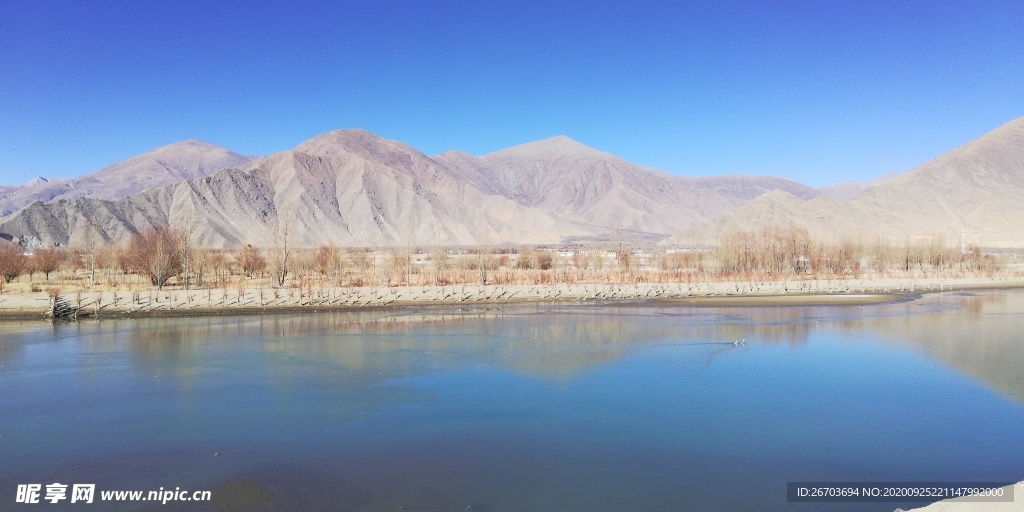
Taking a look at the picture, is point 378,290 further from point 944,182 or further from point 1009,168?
point 1009,168

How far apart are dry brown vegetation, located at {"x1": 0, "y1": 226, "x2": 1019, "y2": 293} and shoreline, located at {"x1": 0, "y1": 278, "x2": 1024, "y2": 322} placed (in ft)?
11.5

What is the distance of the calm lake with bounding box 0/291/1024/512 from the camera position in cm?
927

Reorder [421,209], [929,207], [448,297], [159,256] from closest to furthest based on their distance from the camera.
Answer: [448,297], [159,256], [929,207], [421,209]

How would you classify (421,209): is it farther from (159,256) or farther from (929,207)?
(929,207)

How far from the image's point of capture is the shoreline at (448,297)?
99.9 ft

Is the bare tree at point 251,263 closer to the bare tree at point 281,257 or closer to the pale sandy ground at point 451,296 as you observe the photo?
the bare tree at point 281,257

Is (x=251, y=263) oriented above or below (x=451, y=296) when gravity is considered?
above

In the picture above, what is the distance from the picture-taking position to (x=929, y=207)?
12231 cm

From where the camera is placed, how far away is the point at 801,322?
27.4m

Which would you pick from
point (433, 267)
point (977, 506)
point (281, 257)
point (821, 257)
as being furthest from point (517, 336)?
Answer: point (821, 257)

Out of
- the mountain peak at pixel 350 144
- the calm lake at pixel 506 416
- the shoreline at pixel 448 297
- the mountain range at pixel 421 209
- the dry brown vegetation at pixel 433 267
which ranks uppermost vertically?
the mountain peak at pixel 350 144

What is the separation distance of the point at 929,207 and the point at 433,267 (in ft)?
343

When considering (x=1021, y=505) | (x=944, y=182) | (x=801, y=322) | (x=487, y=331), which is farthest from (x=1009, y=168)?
(x=1021, y=505)

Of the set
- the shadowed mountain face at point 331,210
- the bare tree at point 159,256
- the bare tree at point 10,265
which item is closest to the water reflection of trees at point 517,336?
the bare tree at point 159,256
